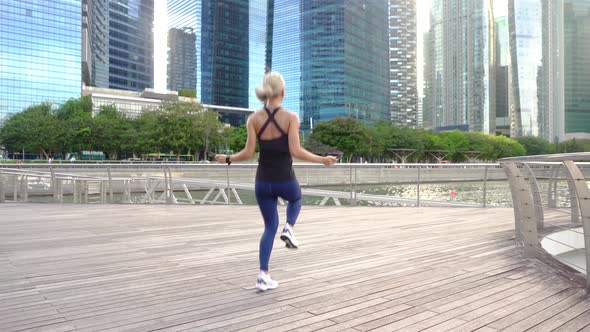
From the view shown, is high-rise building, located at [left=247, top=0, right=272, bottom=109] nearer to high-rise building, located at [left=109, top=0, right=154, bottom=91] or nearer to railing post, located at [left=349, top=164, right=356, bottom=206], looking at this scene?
high-rise building, located at [left=109, top=0, right=154, bottom=91]

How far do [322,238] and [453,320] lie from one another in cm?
356

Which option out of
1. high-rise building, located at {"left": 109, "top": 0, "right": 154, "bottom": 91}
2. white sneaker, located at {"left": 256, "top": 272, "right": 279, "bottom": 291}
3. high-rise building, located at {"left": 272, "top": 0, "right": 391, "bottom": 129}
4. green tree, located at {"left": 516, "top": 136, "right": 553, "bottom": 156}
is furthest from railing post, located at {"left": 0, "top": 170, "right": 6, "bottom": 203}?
high-rise building, located at {"left": 109, "top": 0, "right": 154, "bottom": 91}

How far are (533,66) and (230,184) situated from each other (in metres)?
148

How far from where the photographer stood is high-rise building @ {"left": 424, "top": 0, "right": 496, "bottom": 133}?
508ft

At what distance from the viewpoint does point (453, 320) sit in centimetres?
301

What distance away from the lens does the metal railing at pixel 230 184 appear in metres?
11.7

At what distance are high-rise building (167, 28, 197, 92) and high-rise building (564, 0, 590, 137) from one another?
404 feet

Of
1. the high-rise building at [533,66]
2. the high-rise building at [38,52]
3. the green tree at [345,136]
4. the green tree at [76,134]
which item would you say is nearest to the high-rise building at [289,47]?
the high-rise building at [38,52]

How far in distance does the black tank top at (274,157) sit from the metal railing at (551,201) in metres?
2.46

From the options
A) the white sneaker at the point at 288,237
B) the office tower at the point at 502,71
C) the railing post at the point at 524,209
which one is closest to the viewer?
the white sneaker at the point at 288,237

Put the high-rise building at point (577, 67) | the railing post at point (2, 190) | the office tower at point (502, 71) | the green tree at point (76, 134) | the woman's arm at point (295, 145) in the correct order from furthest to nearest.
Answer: the office tower at point (502, 71), the high-rise building at point (577, 67), the green tree at point (76, 134), the railing post at point (2, 190), the woman's arm at point (295, 145)

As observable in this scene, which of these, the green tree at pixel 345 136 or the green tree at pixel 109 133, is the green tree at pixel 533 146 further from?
the green tree at pixel 109 133

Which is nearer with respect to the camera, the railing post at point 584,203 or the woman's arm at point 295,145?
the woman's arm at point 295,145

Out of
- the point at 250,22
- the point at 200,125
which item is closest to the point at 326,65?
the point at 250,22
